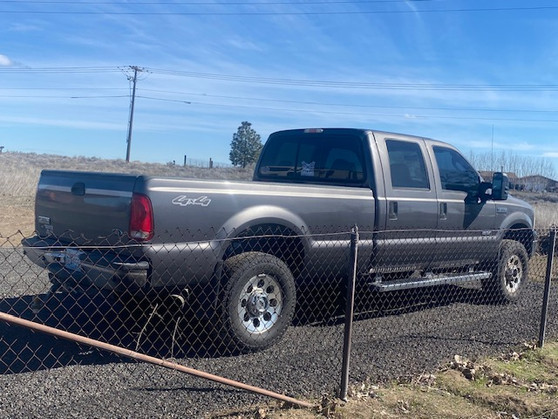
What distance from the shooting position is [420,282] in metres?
7.16

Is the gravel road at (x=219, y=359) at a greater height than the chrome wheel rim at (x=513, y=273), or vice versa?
the chrome wheel rim at (x=513, y=273)

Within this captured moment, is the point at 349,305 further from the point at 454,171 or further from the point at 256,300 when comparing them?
the point at 454,171

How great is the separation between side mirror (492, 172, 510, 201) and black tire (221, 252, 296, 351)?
11.5ft

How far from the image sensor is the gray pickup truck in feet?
17.4

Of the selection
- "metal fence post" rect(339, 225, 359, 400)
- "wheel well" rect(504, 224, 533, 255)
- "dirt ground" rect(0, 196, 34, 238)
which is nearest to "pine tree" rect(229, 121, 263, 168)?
"dirt ground" rect(0, 196, 34, 238)

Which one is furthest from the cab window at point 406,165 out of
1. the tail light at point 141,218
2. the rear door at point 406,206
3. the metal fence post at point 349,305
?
the tail light at point 141,218

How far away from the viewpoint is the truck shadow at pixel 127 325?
17.7 feet

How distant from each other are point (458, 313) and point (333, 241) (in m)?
2.51

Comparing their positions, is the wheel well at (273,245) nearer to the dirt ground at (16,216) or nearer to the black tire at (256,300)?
the black tire at (256,300)

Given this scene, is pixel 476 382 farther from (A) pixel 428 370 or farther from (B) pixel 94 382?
(B) pixel 94 382

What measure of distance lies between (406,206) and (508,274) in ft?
7.68

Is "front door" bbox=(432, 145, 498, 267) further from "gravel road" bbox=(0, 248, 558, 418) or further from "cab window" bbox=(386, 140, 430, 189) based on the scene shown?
"gravel road" bbox=(0, 248, 558, 418)

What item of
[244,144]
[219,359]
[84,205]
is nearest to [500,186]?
[219,359]

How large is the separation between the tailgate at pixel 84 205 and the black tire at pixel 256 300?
1.04m
